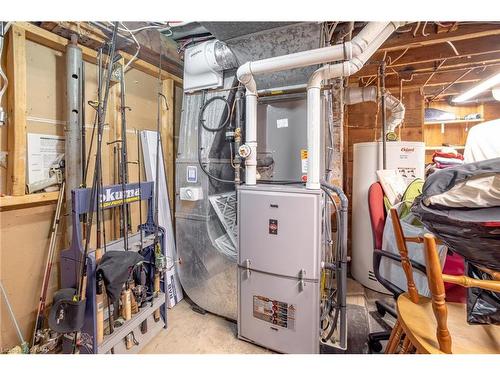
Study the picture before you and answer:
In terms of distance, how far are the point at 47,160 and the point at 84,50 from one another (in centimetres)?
86

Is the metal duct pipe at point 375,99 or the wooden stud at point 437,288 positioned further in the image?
the metal duct pipe at point 375,99

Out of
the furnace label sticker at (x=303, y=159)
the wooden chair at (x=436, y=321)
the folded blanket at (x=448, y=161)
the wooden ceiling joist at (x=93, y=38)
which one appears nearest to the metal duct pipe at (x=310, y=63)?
the furnace label sticker at (x=303, y=159)

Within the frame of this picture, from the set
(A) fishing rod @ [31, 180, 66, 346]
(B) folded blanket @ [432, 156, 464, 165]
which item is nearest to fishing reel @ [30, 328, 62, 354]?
(A) fishing rod @ [31, 180, 66, 346]

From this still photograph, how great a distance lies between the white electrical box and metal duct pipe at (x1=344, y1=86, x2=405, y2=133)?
2172 millimetres

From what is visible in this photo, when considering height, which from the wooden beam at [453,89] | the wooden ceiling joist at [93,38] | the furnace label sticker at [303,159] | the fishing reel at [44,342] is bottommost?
the fishing reel at [44,342]

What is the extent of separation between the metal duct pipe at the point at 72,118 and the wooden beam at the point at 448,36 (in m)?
2.53

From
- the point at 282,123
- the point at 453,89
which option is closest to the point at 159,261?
the point at 282,123

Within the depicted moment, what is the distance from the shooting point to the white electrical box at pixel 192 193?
2166 mm

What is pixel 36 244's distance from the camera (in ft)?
5.53

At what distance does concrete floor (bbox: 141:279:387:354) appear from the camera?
70.2 inches

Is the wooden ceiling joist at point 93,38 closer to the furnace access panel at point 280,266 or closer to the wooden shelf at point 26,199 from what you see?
the wooden shelf at point 26,199

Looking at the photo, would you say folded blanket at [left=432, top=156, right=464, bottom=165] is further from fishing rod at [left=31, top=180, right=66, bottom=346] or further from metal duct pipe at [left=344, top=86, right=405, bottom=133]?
fishing rod at [left=31, top=180, right=66, bottom=346]

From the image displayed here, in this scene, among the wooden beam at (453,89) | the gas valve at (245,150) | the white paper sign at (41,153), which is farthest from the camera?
the wooden beam at (453,89)

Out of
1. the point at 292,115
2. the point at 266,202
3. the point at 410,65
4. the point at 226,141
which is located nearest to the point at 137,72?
the point at 226,141
